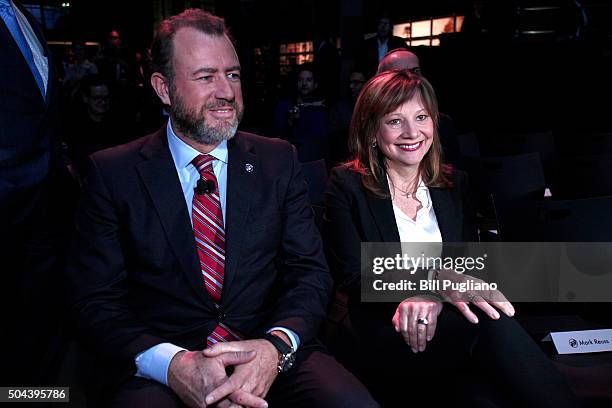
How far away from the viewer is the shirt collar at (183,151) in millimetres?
1694

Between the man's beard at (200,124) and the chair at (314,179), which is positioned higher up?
the man's beard at (200,124)

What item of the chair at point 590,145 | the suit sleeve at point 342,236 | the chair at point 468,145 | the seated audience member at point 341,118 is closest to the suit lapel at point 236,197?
the suit sleeve at point 342,236

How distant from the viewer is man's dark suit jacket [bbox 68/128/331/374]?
61.7 inches

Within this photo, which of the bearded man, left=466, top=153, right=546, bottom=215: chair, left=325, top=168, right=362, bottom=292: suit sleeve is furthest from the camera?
left=466, top=153, right=546, bottom=215: chair

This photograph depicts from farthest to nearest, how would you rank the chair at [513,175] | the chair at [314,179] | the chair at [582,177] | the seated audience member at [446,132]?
the seated audience member at [446,132] → the chair at [513,175] → the chair at [582,177] → the chair at [314,179]

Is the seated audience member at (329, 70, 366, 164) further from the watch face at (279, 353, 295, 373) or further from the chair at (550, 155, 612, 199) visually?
the watch face at (279, 353, 295, 373)

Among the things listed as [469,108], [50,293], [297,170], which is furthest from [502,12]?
[50,293]

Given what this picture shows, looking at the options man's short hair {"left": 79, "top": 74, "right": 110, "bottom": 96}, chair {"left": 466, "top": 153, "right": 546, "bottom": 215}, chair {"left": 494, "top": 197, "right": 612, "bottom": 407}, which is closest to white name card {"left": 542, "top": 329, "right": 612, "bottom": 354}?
chair {"left": 494, "top": 197, "right": 612, "bottom": 407}

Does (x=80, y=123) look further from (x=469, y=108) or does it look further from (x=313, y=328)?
(x=469, y=108)

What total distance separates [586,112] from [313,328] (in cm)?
617

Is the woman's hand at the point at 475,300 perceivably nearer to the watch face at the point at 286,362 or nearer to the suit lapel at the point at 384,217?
the suit lapel at the point at 384,217

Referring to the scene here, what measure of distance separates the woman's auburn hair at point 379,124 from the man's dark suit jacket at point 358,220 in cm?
5

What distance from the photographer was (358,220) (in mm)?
2027

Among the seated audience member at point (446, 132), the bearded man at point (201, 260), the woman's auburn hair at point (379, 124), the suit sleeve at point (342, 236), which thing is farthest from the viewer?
the seated audience member at point (446, 132)
